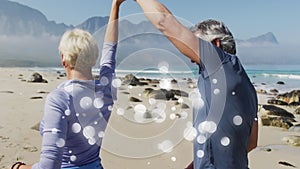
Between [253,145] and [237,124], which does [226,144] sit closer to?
[237,124]

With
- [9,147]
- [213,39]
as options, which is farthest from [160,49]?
[9,147]

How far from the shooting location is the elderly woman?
1647 mm

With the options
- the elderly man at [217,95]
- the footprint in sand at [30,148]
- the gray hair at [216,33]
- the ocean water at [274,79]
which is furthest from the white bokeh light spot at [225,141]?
the ocean water at [274,79]

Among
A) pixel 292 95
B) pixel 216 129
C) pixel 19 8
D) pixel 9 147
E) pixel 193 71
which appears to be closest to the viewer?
pixel 216 129

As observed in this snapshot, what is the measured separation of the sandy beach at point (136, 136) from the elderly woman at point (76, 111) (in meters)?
Result: 0.10

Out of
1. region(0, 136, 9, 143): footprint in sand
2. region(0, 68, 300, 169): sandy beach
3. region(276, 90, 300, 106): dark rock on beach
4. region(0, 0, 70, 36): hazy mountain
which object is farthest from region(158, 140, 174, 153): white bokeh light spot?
region(0, 0, 70, 36): hazy mountain

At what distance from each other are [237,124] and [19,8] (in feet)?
247

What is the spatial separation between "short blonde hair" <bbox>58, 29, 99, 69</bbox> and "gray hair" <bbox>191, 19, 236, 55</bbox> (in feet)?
1.72

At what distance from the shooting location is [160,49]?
1657 millimetres

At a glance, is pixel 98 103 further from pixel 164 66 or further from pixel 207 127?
pixel 207 127

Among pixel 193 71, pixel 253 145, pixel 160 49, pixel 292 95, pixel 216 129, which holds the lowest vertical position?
pixel 292 95

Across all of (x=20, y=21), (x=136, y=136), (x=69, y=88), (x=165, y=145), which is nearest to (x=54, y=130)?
(x=69, y=88)

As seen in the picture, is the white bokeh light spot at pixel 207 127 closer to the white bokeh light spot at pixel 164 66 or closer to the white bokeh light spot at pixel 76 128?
the white bokeh light spot at pixel 164 66

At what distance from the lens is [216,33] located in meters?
1.58
